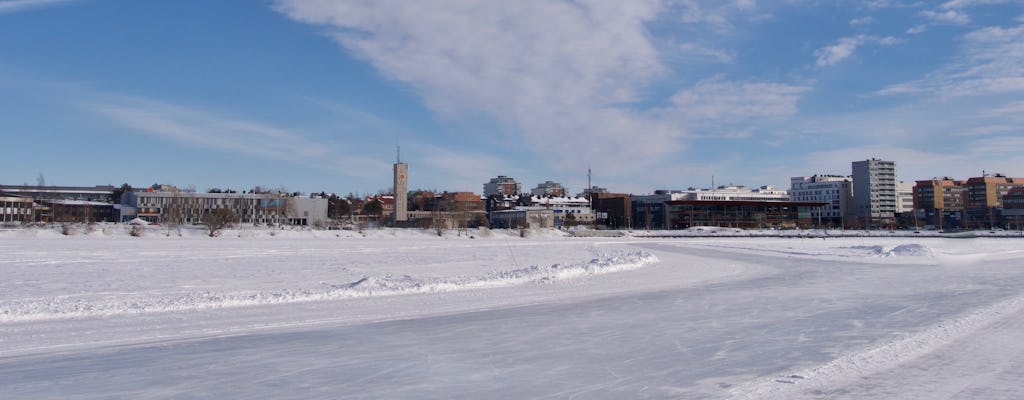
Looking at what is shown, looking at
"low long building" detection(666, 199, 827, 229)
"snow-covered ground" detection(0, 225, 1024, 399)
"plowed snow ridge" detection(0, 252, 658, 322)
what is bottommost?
"snow-covered ground" detection(0, 225, 1024, 399)

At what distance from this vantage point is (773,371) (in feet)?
24.1

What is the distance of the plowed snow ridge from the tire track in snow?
10.3 meters

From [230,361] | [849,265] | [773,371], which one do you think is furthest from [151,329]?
[849,265]

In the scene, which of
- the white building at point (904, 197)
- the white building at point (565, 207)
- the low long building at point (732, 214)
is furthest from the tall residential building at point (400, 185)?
the white building at point (904, 197)

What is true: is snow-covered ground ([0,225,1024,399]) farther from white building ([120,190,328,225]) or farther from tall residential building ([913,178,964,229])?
tall residential building ([913,178,964,229])

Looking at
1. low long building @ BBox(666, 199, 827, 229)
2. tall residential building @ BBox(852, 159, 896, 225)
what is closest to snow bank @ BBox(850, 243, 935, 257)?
low long building @ BBox(666, 199, 827, 229)

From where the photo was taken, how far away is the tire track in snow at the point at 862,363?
21.3 ft

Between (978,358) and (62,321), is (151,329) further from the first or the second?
(978,358)

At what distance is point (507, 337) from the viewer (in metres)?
9.85

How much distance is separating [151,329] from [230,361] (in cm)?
335

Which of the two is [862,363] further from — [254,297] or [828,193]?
[828,193]

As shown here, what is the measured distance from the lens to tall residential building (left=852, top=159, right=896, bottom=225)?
17225cm

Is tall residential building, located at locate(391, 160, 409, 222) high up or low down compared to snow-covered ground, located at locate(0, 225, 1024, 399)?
up

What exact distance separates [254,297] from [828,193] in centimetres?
18765
